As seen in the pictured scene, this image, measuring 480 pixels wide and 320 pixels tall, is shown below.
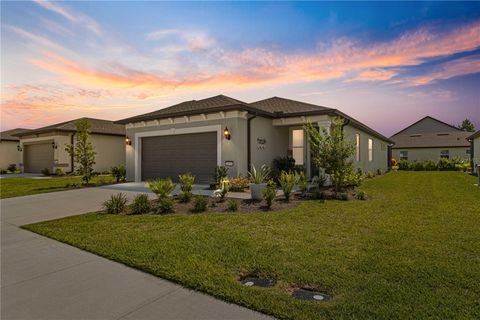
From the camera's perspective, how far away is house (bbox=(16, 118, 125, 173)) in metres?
20.5

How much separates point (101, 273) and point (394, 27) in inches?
454

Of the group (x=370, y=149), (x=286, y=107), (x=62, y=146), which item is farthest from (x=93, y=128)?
(x=370, y=149)

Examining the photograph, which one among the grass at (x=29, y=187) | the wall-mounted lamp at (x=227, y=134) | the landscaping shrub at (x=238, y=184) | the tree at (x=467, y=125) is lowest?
the grass at (x=29, y=187)

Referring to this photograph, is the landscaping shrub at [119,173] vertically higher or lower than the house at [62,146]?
lower

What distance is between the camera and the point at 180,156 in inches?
526

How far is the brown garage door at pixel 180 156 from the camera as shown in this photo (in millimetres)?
12414

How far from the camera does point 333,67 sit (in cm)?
1152

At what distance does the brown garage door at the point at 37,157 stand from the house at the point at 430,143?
116ft

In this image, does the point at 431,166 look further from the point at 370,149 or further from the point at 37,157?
the point at 37,157

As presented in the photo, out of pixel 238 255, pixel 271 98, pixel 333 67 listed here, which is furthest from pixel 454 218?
pixel 271 98

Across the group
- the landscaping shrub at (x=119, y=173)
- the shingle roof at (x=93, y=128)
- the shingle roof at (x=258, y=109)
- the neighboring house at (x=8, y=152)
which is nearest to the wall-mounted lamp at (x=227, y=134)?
the shingle roof at (x=258, y=109)

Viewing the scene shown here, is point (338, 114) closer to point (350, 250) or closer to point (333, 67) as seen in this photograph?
point (333, 67)

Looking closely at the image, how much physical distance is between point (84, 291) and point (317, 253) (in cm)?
293

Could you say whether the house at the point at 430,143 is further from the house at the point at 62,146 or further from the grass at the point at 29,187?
the grass at the point at 29,187
